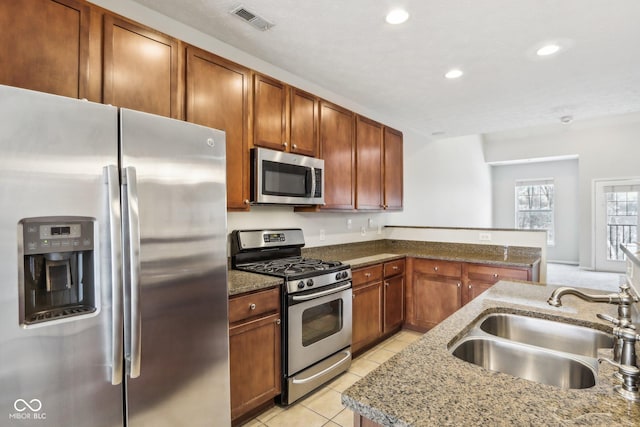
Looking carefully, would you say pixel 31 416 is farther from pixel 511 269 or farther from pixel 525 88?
pixel 525 88

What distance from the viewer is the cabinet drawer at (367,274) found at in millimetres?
3002

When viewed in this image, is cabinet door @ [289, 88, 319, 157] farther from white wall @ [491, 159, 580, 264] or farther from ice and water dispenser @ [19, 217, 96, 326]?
white wall @ [491, 159, 580, 264]

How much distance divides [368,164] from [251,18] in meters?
1.90

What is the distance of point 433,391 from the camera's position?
2.79 feet

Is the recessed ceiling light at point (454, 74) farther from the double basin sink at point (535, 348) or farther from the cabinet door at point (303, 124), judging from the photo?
the double basin sink at point (535, 348)

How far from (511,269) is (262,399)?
→ 2.54 m

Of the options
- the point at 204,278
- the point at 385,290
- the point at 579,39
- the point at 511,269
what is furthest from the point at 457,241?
the point at 204,278

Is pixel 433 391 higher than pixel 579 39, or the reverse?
pixel 579 39

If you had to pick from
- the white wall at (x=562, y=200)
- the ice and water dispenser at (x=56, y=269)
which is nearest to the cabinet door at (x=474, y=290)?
the ice and water dispenser at (x=56, y=269)

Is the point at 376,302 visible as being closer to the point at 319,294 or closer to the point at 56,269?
the point at 319,294

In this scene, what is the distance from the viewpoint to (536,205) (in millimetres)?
8734

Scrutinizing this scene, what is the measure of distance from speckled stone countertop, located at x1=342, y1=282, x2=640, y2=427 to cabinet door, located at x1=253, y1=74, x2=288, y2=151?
6.23 feet

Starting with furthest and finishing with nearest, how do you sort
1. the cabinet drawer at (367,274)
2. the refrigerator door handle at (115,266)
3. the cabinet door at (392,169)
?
1. the cabinet door at (392,169)
2. the cabinet drawer at (367,274)
3. the refrigerator door handle at (115,266)

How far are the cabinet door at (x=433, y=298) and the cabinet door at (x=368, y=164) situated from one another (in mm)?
998
